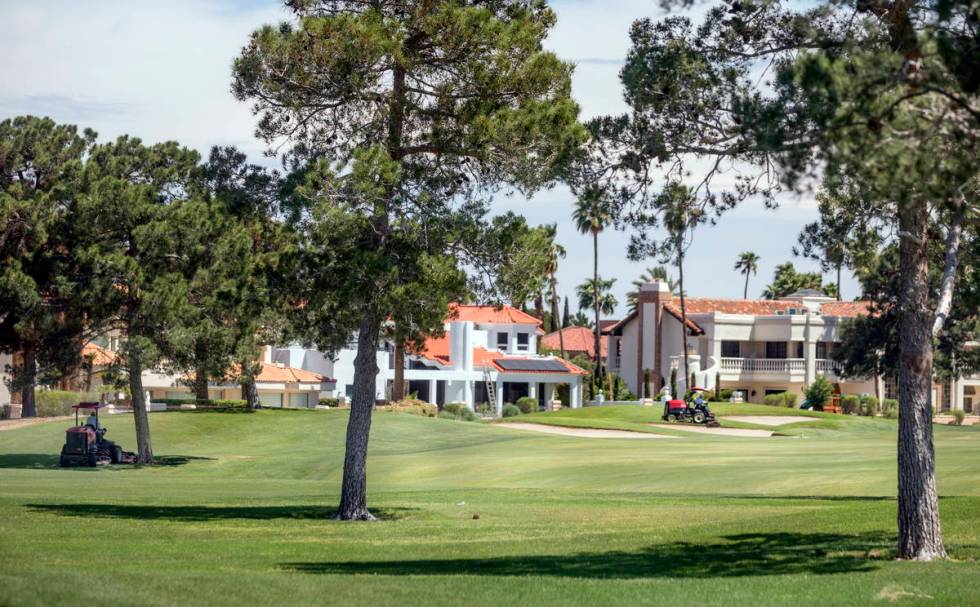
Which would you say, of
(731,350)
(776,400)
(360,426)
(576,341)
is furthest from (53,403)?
(576,341)

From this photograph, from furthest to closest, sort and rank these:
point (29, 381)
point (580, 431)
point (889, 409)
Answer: point (889, 409) → point (580, 431) → point (29, 381)

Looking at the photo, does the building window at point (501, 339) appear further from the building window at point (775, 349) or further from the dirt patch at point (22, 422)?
the dirt patch at point (22, 422)

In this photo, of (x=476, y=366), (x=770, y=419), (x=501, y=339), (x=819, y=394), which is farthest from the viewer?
(x=501, y=339)

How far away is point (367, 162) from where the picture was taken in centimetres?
2333

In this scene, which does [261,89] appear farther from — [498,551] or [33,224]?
[33,224]

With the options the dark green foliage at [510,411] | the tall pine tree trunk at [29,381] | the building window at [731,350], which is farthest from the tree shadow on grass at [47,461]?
the building window at [731,350]

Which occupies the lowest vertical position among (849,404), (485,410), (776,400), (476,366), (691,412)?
(485,410)

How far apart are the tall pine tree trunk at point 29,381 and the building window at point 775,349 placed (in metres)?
50.4

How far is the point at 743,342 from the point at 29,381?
54.9 m

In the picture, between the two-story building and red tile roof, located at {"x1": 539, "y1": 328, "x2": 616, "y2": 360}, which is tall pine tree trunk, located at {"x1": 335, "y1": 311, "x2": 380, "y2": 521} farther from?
red tile roof, located at {"x1": 539, "y1": 328, "x2": 616, "y2": 360}

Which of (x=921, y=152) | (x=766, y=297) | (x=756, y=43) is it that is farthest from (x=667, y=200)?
(x=766, y=297)

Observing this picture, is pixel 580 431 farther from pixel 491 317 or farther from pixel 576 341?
pixel 576 341

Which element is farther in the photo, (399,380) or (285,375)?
(285,375)

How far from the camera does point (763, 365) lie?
8769 cm
